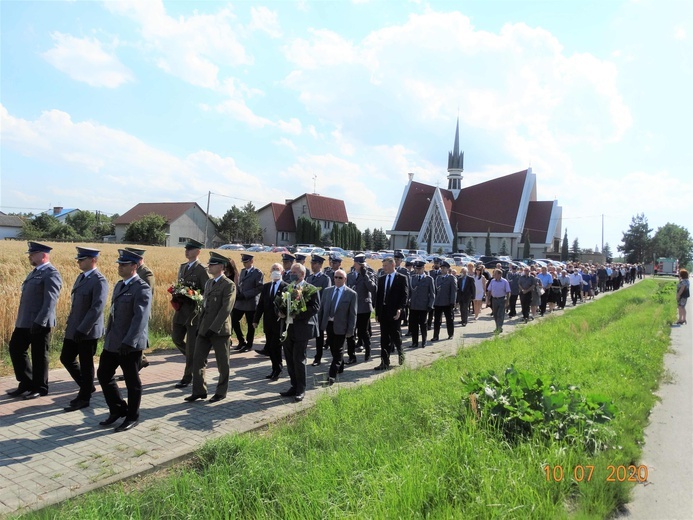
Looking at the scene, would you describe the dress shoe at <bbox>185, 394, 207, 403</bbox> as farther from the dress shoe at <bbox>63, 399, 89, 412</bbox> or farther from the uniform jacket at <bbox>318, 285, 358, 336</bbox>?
the uniform jacket at <bbox>318, 285, 358, 336</bbox>

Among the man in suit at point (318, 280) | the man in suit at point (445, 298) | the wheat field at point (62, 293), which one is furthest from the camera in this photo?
the man in suit at point (445, 298)

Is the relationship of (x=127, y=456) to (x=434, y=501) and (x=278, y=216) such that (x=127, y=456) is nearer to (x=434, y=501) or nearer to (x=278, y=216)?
(x=434, y=501)

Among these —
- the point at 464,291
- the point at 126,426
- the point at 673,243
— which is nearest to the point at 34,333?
the point at 126,426

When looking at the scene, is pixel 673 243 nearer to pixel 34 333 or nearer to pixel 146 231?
pixel 146 231

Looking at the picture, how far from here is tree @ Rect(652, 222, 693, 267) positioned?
85.2 m

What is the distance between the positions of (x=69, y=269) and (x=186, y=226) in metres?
51.9

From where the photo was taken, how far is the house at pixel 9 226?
6968cm

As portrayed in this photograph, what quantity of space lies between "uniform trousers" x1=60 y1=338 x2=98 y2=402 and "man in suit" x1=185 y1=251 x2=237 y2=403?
46.9 inches

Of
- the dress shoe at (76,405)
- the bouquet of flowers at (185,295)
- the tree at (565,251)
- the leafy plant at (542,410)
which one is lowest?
the dress shoe at (76,405)

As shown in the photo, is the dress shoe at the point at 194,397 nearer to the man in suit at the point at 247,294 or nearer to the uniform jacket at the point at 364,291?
the man in suit at the point at 247,294

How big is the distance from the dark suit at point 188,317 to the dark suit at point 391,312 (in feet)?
10.4

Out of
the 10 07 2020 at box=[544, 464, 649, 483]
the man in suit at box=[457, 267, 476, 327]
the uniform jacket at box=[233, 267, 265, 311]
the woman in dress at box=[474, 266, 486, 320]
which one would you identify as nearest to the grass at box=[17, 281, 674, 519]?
the 10 07 2020 at box=[544, 464, 649, 483]

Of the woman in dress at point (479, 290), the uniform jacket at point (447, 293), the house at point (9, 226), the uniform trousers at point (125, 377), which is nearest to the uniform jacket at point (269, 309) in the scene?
the uniform trousers at point (125, 377)

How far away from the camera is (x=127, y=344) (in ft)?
17.1
